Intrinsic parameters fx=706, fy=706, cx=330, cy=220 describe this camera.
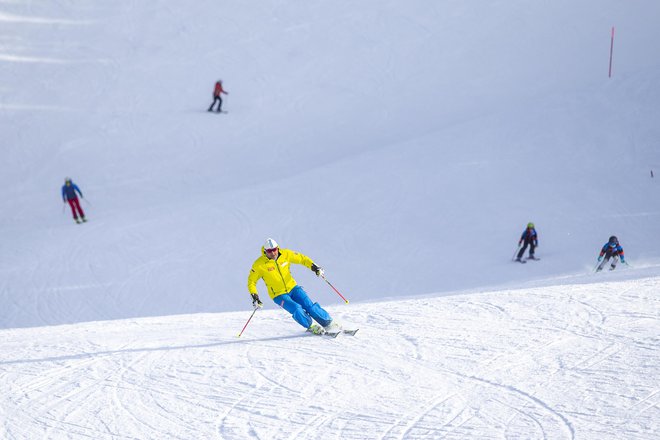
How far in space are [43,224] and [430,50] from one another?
1298 cm

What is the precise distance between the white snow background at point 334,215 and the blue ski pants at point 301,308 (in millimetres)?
292

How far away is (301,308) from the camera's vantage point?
26.0 feet

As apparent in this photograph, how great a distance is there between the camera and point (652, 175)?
628 inches

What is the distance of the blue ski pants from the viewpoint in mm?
7848

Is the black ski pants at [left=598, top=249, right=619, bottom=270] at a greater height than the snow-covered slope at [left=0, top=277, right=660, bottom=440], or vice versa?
the black ski pants at [left=598, top=249, right=619, bottom=270]

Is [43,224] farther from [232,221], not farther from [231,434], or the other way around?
[231,434]

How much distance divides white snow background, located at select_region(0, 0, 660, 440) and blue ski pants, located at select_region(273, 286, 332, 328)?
11.5 inches

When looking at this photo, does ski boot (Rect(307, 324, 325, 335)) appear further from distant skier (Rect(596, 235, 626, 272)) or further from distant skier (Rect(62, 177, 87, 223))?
distant skier (Rect(62, 177, 87, 223))

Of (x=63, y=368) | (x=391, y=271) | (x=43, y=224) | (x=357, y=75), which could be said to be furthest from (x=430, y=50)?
(x=63, y=368)

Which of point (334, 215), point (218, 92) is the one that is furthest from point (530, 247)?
point (218, 92)

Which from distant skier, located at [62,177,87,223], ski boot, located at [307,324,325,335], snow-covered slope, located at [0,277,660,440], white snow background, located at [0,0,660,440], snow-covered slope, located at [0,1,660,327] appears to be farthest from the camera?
distant skier, located at [62,177,87,223]

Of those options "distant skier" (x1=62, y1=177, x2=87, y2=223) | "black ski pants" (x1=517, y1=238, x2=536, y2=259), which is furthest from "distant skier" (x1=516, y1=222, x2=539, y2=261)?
"distant skier" (x1=62, y1=177, x2=87, y2=223)

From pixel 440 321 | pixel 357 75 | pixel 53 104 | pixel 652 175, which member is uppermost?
pixel 357 75

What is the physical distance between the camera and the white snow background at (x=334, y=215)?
6.48 m
